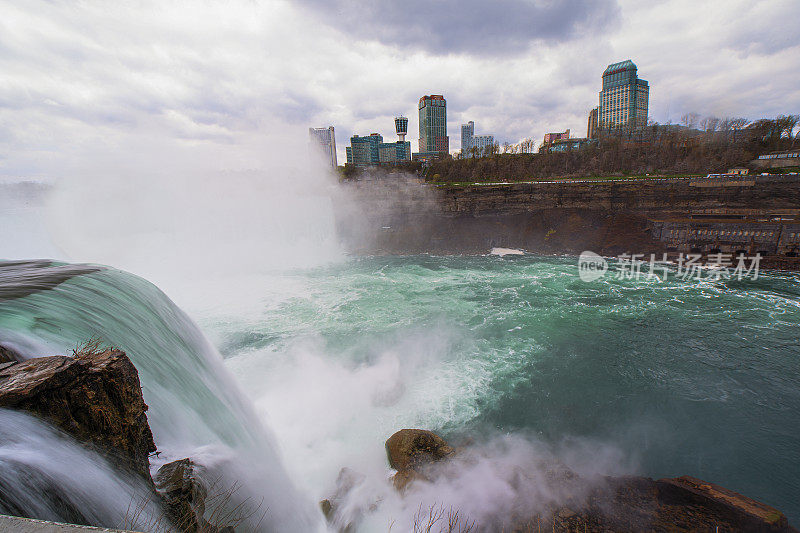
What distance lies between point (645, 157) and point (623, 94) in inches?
4008

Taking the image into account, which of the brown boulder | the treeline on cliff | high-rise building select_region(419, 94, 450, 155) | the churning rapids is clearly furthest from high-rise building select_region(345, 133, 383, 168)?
the brown boulder

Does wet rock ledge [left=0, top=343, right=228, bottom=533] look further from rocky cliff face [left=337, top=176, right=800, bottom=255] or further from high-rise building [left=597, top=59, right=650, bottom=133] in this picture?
high-rise building [left=597, top=59, right=650, bottom=133]

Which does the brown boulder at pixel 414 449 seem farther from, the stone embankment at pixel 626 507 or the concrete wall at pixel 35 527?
the concrete wall at pixel 35 527

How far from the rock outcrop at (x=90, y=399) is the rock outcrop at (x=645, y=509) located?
5043 mm

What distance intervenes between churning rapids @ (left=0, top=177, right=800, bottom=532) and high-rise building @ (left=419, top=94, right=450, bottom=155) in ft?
381

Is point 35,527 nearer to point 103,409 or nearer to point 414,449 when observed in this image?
point 103,409

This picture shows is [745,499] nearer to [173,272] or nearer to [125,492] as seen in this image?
[125,492]

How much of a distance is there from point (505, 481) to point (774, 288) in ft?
74.5

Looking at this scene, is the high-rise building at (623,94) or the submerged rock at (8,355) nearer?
the submerged rock at (8,355)

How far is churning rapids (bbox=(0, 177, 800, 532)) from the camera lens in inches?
195

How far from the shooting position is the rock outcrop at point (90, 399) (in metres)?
2.79

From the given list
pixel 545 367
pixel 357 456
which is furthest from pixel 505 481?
pixel 545 367

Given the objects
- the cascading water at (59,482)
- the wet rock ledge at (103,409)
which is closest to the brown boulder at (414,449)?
the wet rock ledge at (103,409)

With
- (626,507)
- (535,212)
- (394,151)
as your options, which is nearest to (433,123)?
(394,151)
